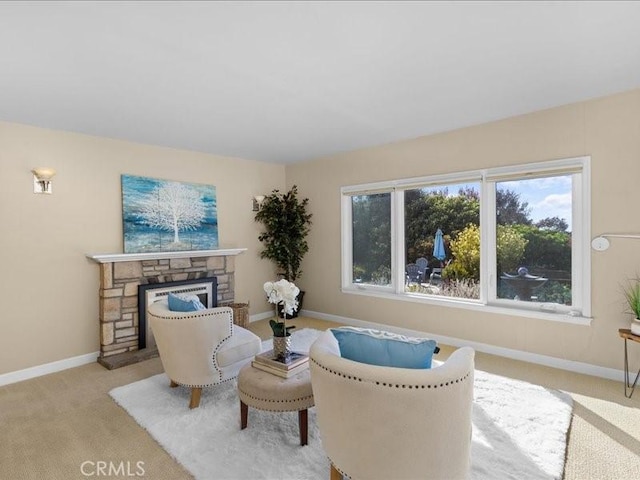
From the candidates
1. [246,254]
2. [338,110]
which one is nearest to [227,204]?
[246,254]

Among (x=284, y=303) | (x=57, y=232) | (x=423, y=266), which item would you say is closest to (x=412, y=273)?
(x=423, y=266)

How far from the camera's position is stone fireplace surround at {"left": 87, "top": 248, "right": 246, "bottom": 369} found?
3.69m

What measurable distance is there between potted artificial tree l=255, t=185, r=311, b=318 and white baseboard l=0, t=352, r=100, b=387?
8.62 feet

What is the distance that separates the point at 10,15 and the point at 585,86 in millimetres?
3996

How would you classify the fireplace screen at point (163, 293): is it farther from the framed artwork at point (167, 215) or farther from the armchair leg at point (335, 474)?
the armchair leg at point (335, 474)

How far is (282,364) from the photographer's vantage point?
2.30m

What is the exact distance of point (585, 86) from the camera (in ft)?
9.22

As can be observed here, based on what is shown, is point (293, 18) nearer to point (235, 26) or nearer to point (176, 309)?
point (235, 26)

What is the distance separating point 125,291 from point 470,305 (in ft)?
13.1

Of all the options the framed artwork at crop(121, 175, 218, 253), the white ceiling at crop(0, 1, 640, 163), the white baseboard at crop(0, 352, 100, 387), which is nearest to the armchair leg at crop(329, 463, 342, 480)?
the white ceiling at crop(0, 1, 640, 163)

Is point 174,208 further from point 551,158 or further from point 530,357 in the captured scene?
point 530,357

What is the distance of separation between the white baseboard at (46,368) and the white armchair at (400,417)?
11.3 ft

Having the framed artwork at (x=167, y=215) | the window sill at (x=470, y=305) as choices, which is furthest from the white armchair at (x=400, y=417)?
the framed artwork at (x=167, y=215)

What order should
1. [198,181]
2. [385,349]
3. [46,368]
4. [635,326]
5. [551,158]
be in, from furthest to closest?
[198,181], [46,368], [551,158], [635,326], [385,349]
